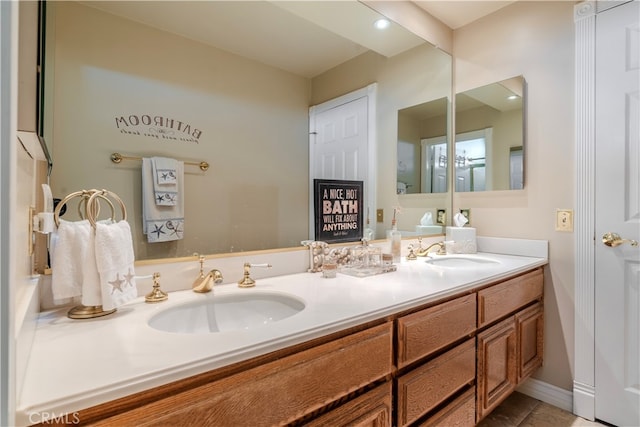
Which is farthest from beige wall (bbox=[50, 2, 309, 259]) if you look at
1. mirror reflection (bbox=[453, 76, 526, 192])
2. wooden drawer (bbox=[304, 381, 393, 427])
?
mirror reflection (bbox=[453, 76, 526, 192])

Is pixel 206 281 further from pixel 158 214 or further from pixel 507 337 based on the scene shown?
pixel 507 337

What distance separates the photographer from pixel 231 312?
1.11m

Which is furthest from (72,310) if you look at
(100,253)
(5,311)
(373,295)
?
(373,295)

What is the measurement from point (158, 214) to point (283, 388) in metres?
0.78

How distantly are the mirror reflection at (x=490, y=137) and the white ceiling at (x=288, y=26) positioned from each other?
1.74ft

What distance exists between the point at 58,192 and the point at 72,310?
1.24ft

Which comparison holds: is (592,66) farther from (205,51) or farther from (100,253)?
(100,253)

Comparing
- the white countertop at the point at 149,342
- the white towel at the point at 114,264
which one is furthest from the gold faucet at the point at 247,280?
the white towel at the point at 114,264

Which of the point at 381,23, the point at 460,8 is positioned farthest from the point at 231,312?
the point at 460,8

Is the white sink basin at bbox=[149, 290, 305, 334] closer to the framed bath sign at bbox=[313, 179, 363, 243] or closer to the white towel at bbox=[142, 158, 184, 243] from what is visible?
the white towel at bbox=[142, 158, 184, 243]

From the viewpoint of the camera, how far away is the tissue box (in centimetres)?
207

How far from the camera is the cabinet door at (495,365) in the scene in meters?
1.37

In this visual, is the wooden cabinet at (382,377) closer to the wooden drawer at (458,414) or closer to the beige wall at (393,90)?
the wooden drawer at (458,414)

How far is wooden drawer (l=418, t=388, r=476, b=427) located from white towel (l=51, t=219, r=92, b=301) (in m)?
1.16
